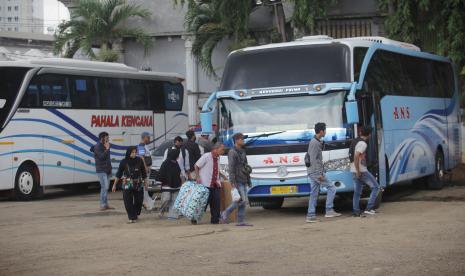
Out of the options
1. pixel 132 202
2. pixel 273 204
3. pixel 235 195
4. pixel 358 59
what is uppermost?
pixel 358 59

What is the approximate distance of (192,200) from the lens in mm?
16891

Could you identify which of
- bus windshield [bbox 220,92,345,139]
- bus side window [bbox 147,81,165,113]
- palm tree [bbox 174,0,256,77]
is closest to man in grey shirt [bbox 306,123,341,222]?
bus windshield [bbox 220,92,345,139]

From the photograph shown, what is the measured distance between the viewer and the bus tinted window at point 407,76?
19.4 meters

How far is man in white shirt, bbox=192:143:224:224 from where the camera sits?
17.0 metres

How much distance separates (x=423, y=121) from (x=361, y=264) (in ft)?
39.2

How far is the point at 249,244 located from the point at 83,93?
14256mm

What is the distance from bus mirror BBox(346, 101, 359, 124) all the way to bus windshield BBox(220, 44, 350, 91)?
30.9 inches

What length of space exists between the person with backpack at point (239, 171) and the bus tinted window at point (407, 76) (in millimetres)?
3302

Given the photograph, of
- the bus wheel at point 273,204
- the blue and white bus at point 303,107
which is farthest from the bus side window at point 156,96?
the blue and white bus at point 303,107

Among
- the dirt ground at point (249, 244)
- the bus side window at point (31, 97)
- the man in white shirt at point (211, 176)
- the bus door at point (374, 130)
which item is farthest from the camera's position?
the bus side window at point (31, 97)

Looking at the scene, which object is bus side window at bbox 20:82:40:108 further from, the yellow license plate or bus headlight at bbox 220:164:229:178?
the yellow license plate

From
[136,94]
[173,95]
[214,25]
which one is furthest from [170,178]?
[214,25]

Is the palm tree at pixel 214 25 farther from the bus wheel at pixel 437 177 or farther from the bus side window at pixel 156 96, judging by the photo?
the bus wheel at pixel 437 177

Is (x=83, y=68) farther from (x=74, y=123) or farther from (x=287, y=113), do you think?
(x=287, y=113)
